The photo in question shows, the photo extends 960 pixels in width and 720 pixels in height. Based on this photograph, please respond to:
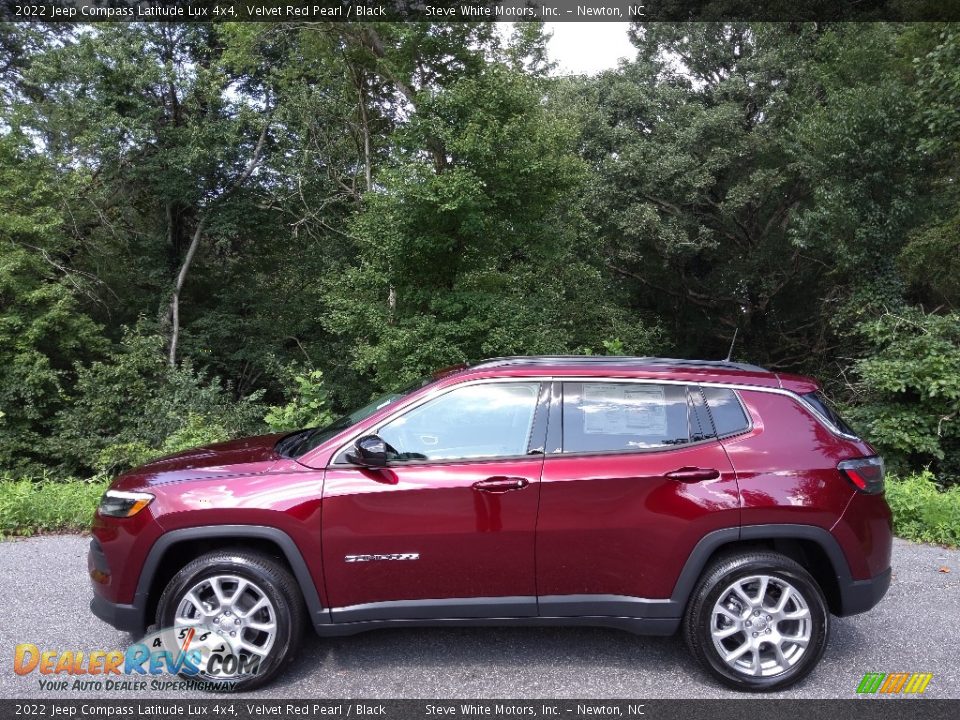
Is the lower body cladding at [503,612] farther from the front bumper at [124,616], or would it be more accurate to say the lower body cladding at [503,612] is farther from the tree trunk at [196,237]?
the tree trunk at [196,237]

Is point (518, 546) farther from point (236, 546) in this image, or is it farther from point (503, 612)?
point (236, 546)

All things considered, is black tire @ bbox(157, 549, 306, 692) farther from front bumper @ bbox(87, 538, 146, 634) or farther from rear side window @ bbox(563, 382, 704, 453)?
rear side window @ bbox(563, 382, 704, 453)

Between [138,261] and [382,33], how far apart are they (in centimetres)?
1035

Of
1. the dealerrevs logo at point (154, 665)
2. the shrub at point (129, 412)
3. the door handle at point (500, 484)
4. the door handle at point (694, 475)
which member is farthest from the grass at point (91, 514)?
the shrub at point (129, 412)

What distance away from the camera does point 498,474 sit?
11.0 ft

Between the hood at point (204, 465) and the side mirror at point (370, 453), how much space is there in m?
0.49

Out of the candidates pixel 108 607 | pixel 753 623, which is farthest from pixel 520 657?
pixel 108 607

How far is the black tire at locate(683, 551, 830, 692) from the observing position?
3303 millimetres

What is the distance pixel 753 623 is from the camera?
11.0 ft

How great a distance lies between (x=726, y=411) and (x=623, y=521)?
0.83m

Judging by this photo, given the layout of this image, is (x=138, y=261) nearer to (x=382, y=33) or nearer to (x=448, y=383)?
(x=382, y=33)

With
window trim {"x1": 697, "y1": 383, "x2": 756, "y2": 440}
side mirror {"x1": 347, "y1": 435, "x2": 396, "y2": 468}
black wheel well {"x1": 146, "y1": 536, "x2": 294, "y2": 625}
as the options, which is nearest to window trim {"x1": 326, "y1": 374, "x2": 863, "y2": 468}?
window trim {"x1": 697, "y1": 383, "x2": 756, "y2": 440}

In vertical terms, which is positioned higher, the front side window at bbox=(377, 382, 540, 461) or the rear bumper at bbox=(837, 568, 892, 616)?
the front side window at bbox=(377, 382, 540, 461)

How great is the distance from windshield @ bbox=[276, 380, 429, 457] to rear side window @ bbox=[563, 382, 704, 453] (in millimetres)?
886
